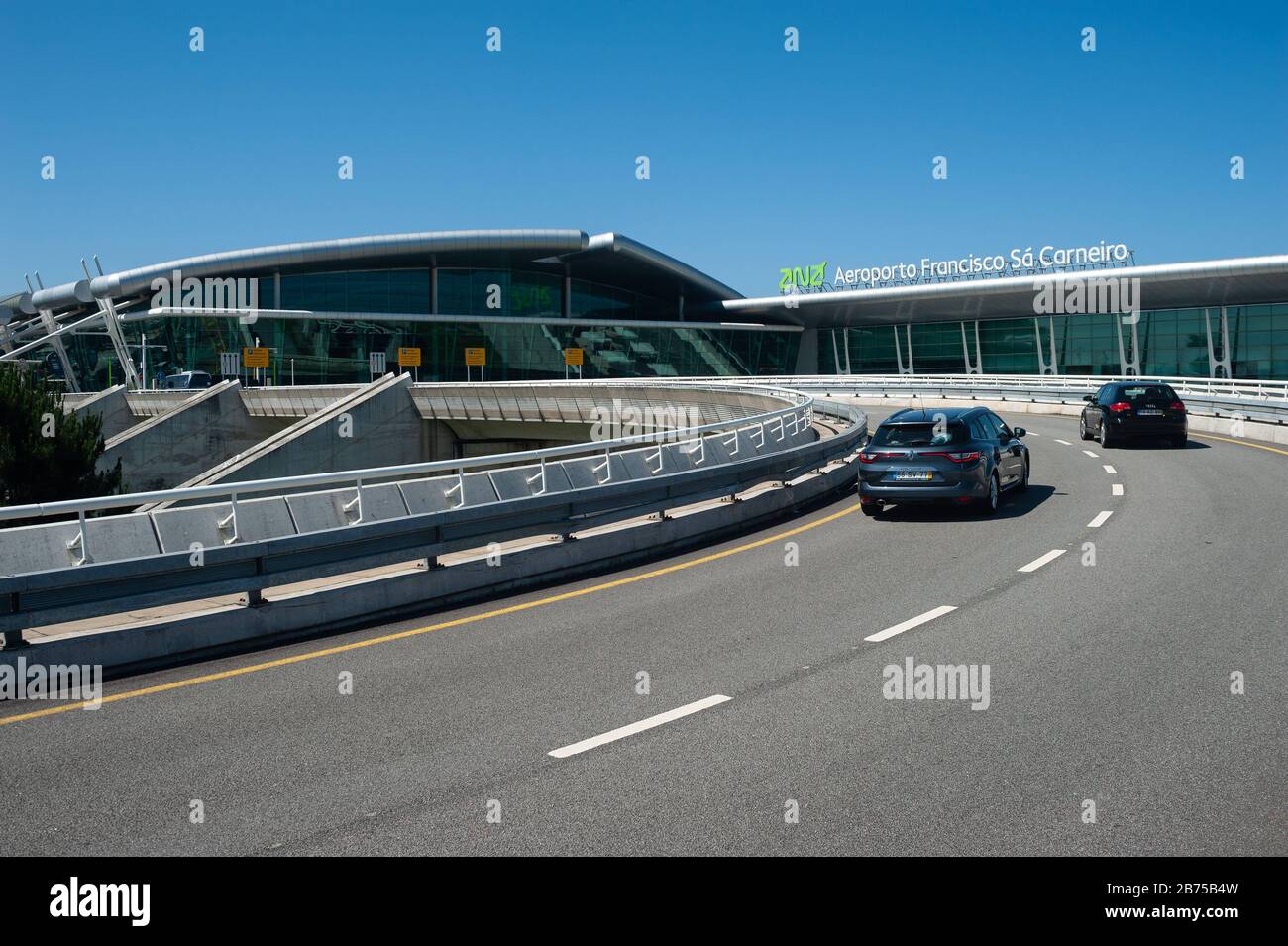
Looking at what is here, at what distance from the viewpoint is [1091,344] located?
209 feet

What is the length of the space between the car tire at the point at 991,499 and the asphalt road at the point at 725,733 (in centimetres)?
420

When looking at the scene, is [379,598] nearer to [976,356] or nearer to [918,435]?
[918,435]

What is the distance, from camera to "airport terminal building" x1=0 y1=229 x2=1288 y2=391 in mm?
59594

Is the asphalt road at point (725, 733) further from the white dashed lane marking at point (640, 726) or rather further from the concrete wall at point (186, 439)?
the concrete wall at point (186, 439)

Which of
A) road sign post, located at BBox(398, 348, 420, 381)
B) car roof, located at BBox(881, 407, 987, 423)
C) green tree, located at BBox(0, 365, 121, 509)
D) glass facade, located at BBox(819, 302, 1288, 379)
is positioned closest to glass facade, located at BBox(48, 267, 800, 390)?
road sign post, located at BBox(398, 348, 420, 381)

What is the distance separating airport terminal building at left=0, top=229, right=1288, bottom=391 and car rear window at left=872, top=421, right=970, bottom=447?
45585 mm

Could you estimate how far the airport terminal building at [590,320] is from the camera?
5959 centimetres

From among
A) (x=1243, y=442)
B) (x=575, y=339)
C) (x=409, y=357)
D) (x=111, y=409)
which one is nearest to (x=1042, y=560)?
(x=1243, y=442)

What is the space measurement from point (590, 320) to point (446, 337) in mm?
10158

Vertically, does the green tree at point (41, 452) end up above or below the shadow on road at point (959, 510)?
above

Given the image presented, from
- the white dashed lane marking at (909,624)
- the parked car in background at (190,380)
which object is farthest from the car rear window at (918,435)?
the parked car in background at (190,380)

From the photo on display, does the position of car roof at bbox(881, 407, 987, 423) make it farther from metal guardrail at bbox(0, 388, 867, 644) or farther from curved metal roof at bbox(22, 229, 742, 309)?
curved metal roof at bbox(22, 229, 742, 309)
